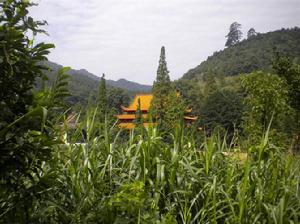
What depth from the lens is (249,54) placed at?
104375mm

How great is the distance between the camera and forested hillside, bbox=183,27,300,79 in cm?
9429

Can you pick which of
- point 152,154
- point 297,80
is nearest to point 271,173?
point 152,154

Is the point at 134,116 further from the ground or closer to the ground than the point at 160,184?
closer to the ground

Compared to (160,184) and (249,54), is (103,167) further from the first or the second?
(249,54)

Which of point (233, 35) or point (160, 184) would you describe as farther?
point (233, 35)

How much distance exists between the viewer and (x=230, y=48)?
125 meters

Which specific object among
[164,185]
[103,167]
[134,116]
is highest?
[103,167]

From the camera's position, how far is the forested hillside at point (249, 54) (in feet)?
309

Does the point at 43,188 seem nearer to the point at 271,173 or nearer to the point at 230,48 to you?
the point at 271,173

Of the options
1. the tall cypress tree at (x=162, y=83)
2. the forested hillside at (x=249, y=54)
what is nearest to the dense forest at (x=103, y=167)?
the tall cypress tree at (x=162, y=83)

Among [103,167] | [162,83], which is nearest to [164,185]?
[103,167]

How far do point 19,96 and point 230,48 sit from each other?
12771 cm

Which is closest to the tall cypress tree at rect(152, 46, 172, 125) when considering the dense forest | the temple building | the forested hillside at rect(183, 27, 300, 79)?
the temple building

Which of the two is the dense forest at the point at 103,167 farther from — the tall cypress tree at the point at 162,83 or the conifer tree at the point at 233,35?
the conifer tree at the point at 233,35
